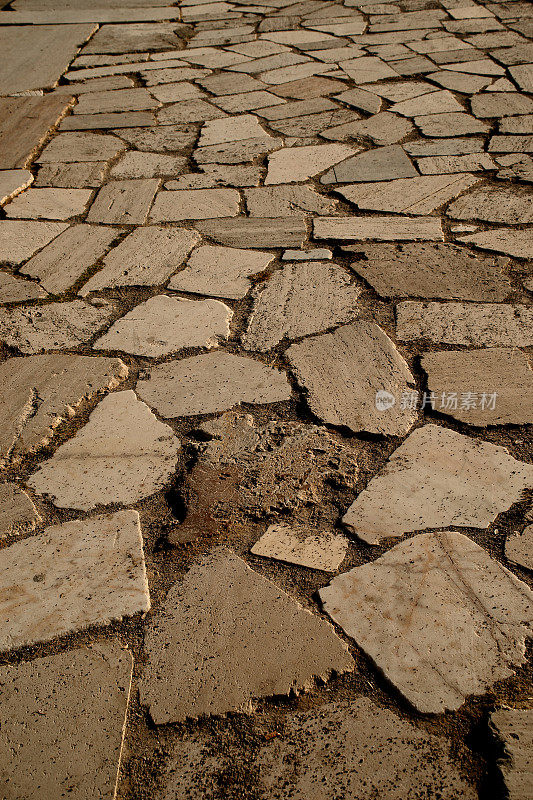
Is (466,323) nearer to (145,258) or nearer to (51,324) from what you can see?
(145,258)

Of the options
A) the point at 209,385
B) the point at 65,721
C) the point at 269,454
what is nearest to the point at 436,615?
the point at 269,454

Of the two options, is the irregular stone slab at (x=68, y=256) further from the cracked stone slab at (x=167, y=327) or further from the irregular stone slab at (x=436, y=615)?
the irregular stone slab at (x=436, y=615)

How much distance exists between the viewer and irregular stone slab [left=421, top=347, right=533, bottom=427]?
222 cm

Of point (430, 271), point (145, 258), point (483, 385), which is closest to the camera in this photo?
point (483, 385)

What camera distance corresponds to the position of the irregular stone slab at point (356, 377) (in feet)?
7.30

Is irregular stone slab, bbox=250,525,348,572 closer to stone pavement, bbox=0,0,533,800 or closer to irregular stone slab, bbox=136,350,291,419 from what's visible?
stone pavement, bbox=0,0,533,800

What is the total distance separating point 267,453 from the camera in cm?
212

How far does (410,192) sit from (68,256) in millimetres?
1682

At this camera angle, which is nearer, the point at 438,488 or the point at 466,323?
the point at 438,488

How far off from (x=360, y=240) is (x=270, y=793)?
7.79ft

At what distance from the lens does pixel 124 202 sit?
11.7 ft

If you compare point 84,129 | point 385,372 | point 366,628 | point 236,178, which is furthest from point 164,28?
point 366,628

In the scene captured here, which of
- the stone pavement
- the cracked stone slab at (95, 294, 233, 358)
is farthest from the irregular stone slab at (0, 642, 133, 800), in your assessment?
the cracked stone slab at (95, 294, 233, 358)

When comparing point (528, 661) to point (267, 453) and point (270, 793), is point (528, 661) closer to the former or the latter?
point (270, 793)
